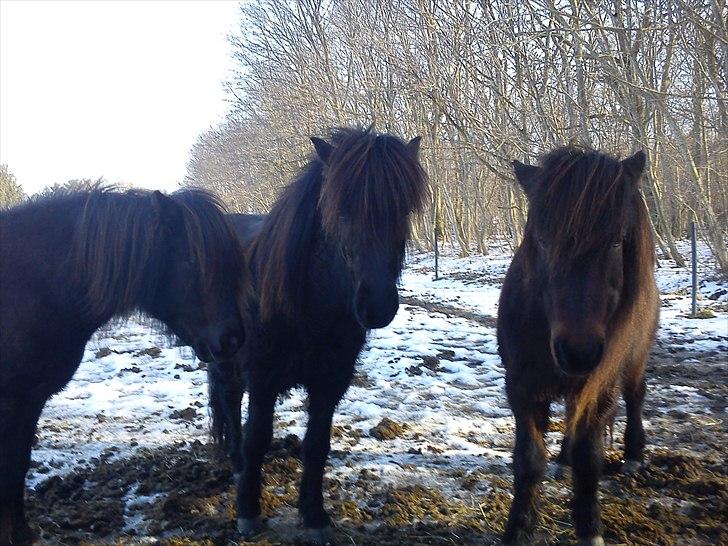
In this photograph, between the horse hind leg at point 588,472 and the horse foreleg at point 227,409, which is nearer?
the horse hind leg at point 588,472

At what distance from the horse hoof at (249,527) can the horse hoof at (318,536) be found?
10.8 inches

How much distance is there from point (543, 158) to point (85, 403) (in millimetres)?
4790

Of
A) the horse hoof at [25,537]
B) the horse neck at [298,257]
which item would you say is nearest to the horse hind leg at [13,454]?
the horse hoof at [25,537]

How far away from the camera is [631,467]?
3.52m

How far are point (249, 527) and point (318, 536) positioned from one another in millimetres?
374

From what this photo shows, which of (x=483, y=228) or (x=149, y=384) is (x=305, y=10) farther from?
(x=149, y=384)

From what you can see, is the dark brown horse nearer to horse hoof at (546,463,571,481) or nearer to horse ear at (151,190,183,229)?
horse hoof at (546,463,571,481)

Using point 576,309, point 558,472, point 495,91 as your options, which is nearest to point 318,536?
point 558,472

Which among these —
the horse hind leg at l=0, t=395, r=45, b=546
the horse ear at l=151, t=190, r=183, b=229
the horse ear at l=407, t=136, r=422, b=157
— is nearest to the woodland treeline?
the horse ear at l=407, t=136, r=422, b=157

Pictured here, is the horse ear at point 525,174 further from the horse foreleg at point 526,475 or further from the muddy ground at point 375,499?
the muddy ground at point 375,499

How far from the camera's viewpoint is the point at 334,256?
287 centimetres

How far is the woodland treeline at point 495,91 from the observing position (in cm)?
987

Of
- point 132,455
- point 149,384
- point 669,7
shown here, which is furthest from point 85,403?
point 669,7

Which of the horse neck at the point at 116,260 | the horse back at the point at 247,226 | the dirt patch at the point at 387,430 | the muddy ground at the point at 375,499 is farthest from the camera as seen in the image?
the dirt patch at the point at 387,430
